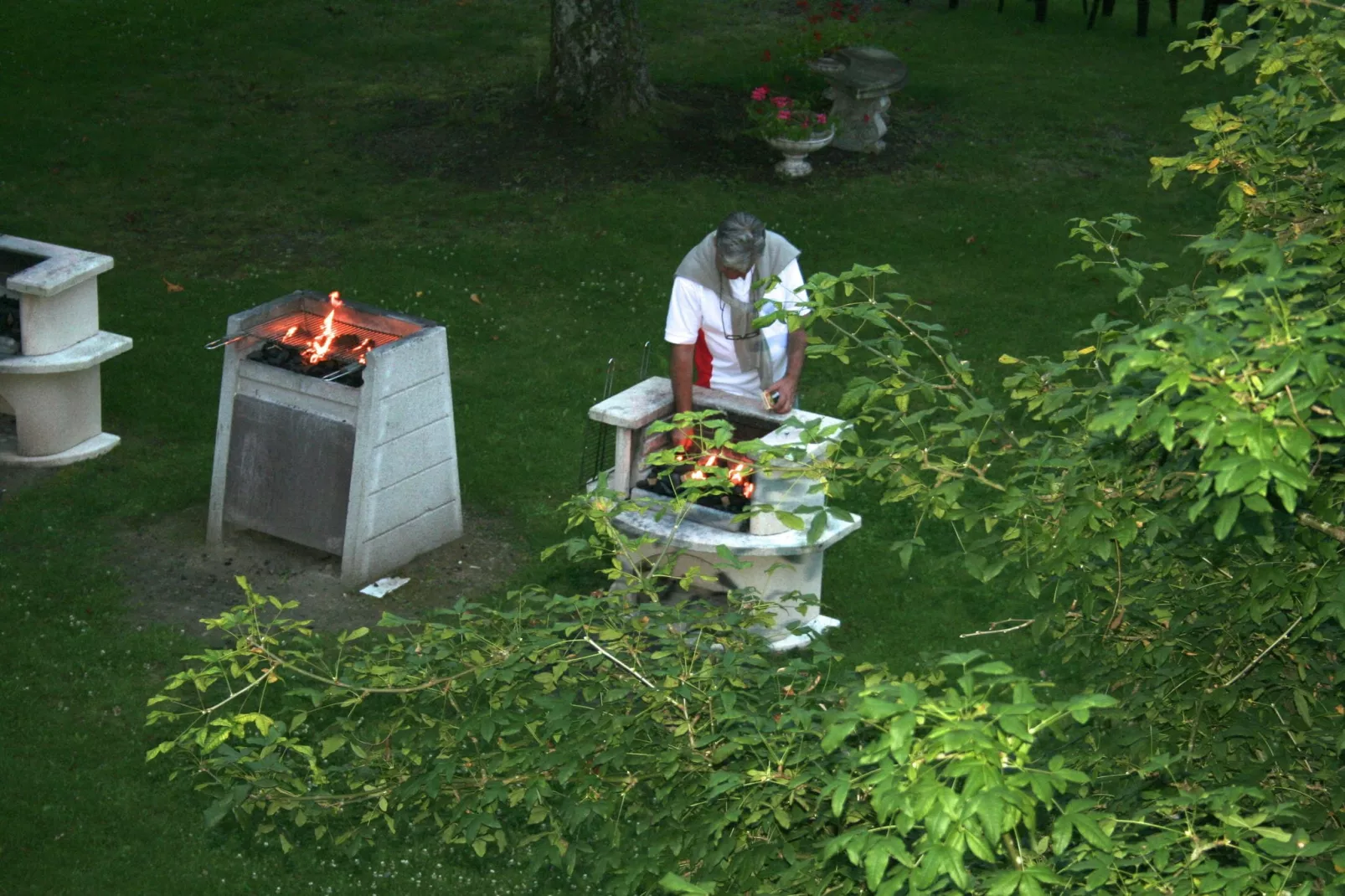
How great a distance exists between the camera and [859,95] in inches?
674

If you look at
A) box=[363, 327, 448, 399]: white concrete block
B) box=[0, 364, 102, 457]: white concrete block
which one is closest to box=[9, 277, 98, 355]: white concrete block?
box=[0, 364, 102, 457]: white concrete block

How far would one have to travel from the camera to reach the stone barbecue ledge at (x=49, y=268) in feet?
33.7

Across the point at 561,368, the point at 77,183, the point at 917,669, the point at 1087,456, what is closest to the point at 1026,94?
the point at 561,368

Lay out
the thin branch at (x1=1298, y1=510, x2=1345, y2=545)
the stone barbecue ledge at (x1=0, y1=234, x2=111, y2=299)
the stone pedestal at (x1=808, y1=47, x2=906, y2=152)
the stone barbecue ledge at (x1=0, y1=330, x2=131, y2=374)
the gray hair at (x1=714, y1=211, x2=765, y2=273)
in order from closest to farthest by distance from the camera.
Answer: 1. the thin branch at (x1=1298, y1=510, x2=1345, y2=545)
2. the gray hair at (x1=714, y1=211, x2=765, y2=273)
3. the stone barbecue ledge at (x1=0, y1=234, x2=111, y2=299)
4. the stone barbecue ledge at (x1=0, y1=330, x2=131, y2=374)
5. the stone pedestal at (x1=808, y1=47, x2=906, y2=152)

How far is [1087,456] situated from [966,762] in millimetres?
1545

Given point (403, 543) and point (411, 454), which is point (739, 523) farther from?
point (403, 543)

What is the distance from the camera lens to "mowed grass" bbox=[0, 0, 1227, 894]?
27.0 ft

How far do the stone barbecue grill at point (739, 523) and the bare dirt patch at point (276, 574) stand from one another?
1.20 metres

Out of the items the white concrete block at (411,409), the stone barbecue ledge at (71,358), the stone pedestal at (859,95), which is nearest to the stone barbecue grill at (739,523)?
the white concrete block at (411,409)

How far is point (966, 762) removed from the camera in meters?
3.05

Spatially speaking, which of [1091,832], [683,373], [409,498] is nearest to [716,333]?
[683,373]

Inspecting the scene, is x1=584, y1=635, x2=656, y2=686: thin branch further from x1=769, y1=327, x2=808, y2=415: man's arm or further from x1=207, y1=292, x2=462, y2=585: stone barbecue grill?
x1=207, y1=292, x2=462, y2=585: stone barbecue grill

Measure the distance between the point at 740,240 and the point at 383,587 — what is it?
2.92 m

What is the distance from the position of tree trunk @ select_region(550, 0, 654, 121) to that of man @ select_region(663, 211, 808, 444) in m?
8.29
